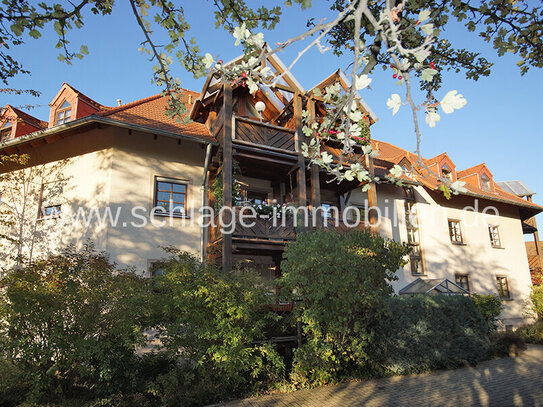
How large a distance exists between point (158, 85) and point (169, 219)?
8095 mm

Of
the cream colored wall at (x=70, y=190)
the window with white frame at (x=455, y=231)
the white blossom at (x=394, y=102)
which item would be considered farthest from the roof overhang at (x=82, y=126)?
the window with white frame at (x=455, y=231)

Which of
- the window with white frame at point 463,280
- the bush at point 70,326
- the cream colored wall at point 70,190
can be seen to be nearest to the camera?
the bush at point 70,326

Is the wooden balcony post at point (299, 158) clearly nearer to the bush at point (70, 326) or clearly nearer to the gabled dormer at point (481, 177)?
the bush at point (70, 326)

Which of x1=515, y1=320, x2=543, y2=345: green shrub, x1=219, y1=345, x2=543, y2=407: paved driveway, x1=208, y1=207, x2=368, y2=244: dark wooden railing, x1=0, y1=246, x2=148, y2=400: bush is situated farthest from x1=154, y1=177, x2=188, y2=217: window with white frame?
x1=515, y1=320, x2=543, y2=345: green shrub

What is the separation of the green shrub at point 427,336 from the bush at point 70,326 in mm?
5983

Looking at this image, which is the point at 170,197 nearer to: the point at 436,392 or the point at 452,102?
the point at 436,392

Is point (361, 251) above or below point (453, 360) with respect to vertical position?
above

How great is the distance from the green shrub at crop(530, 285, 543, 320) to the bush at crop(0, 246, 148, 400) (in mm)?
19470

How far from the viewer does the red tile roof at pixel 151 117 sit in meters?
11.7

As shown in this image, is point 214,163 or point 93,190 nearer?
point 93,190

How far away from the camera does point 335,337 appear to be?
8.40m

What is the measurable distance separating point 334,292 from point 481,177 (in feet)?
56.0

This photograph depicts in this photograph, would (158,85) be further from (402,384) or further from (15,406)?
(402,384)

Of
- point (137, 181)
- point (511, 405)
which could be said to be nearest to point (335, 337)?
point (511, 405)
